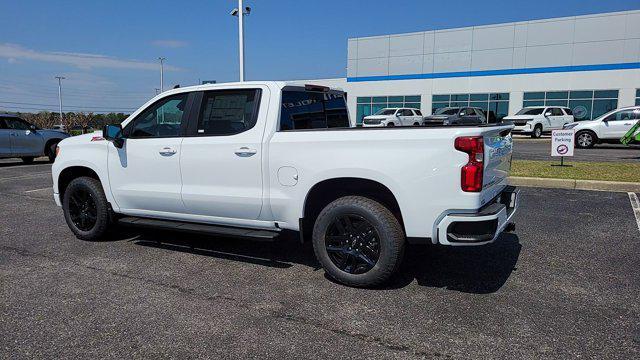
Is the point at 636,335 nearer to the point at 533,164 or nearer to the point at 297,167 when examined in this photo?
the point at 297,167

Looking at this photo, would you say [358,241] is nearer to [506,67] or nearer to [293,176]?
[293,176]

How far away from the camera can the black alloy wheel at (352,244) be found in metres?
4.10

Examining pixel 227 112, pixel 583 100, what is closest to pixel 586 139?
pixel 583 100

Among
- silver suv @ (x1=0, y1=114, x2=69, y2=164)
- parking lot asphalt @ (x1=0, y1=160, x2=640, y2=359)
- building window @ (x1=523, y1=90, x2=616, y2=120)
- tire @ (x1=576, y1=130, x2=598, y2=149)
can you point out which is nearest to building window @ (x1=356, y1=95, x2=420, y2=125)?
building window @ (x1=523, y1=90, x2=616, y2=120)

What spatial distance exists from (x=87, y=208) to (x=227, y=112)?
242 centimetres

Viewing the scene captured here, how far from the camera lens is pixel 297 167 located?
14.0ft

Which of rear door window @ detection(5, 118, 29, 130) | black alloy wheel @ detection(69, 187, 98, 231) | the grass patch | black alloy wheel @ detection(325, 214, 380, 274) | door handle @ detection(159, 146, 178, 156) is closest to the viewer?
black alloy wheel @ detection(325, 214, 380, 274)

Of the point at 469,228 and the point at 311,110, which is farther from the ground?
the point at 311,110

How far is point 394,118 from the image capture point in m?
30.0

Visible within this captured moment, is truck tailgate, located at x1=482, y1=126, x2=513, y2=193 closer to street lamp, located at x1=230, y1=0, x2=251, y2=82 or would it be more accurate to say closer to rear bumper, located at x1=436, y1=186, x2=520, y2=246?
rear bumper, located at x1=436, y1=186, x2=520, y2=246

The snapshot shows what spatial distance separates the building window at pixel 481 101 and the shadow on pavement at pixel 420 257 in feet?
109

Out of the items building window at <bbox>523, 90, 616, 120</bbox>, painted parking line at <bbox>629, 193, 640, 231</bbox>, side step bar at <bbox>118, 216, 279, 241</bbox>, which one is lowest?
painted parking line at <bbox>629, 193, 640, 231</bbox>

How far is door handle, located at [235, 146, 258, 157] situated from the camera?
447 cm

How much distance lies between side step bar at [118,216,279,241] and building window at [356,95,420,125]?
37.6 m
